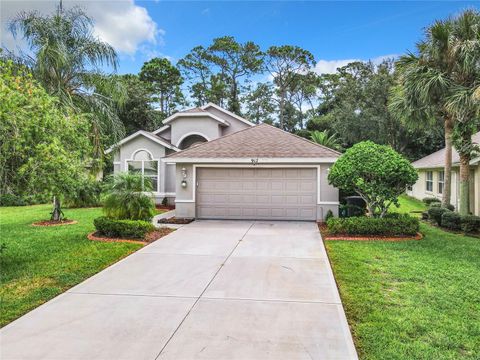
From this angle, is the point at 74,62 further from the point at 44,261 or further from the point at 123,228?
the point at 44,261

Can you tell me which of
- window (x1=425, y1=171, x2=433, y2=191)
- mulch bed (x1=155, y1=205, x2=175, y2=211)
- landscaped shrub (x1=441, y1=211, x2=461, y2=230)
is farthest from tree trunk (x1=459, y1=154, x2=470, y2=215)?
mulch bed (x1=155, y1=205, x2=175, y2=211)

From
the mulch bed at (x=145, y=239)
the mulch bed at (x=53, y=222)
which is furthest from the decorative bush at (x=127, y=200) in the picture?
the mulch bed at (x=53, y=222)

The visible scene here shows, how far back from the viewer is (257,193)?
13.6m

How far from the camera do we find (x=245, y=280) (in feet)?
20.3

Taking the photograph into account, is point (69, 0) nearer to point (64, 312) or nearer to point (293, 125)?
point (64, 312)

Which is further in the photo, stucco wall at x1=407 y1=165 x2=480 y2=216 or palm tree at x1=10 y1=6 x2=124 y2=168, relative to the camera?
stucco wall at x1=407 y1=165 x2=480 y2=216

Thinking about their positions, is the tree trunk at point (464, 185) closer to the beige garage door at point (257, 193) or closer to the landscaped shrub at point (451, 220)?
the landscaped shrub at point (451, 220)

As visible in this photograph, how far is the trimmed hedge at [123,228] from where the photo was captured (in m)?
9.56

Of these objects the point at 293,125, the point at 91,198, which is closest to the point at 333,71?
the point at 293,125

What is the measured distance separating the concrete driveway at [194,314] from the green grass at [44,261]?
0.28m

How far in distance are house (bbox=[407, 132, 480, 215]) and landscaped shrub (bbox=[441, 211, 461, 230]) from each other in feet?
8.16

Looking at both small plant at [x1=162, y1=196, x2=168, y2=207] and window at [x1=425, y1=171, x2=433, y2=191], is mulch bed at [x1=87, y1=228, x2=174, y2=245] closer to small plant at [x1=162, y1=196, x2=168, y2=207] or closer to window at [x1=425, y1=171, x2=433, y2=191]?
small plant at [x1=162, y1=196, x2=168, y2=207]

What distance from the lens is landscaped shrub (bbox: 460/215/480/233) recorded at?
1111 centimetres

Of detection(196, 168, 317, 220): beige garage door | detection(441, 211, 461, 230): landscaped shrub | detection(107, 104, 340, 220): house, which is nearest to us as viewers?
detection(441, 211, 461, 230): landscaped shrub
